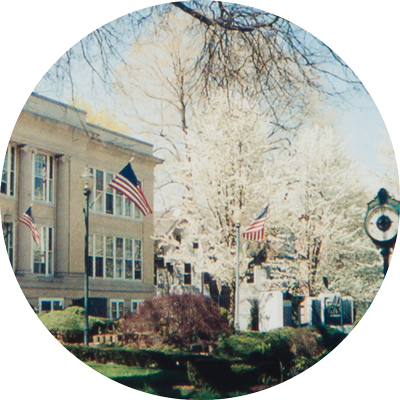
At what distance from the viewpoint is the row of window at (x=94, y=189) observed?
635 centimetres

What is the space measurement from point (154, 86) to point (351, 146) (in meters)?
2.27

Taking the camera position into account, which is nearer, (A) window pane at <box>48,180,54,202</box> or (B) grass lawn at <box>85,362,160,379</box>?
(B) grass lawn at <box>85,362,160,379</box>

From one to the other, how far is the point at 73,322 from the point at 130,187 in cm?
155

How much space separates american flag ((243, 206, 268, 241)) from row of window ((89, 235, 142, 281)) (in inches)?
45.8

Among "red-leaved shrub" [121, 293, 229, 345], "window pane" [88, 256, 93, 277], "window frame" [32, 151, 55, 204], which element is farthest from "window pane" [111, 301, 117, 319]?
"window frame" [32, 151, 55, 204]

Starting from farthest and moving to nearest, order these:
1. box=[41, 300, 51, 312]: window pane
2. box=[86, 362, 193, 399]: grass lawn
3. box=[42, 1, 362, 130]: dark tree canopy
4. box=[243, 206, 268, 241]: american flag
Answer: box=[42, 1, 362, 130]: dark tree canopy → box=[243, 206, 268, 241]: american flag → box=[41, 300, 51, 312]: window pane → box=[86, 362, 193, 399]: grass lawn

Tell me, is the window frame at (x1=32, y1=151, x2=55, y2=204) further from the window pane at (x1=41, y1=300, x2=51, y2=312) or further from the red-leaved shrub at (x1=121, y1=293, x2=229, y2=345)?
the red-leaved shrub at (x1=121, y1=293, x2=229, y2=345)

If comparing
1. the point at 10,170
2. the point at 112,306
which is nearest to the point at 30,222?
the point at 10,170

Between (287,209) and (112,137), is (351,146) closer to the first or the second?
(287,209)

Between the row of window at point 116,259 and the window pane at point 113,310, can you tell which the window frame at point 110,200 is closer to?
the row of window at point 116,259

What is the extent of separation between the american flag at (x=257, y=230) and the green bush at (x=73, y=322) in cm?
169

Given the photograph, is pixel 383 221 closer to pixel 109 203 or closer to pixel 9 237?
pixel 109 203

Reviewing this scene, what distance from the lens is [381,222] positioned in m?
6.45

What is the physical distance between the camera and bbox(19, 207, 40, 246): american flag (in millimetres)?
6328
